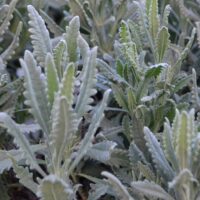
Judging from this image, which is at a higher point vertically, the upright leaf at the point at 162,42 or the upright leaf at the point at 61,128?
the upright leaf at the point at 162,42

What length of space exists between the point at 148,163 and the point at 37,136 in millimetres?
384

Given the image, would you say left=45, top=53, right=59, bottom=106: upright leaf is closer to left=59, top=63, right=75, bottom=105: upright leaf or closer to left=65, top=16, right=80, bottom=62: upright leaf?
left=59, top=63, right=75, bottom=105: upright leaf

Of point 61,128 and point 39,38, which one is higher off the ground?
point 39,38

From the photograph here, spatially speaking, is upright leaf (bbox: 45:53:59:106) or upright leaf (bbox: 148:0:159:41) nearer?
upright leaf (bbox: 45:53:59:106)

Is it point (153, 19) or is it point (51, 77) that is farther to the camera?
point (153, 19)

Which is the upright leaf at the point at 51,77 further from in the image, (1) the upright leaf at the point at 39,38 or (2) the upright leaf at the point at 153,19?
(2) the upright leaf at the point at 153,19

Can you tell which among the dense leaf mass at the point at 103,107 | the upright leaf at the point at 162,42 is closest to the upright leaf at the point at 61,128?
the dense leaf mass at the point at 103,107

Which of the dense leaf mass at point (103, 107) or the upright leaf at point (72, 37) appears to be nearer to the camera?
the dense leaf mass at point (103, 107)

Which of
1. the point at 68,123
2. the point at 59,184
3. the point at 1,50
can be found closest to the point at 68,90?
the point at 68,123

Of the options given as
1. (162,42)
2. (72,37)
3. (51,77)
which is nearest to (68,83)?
(51,77)

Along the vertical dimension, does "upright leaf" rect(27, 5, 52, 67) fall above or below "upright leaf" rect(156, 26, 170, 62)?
above

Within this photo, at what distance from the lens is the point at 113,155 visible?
3.81 feet

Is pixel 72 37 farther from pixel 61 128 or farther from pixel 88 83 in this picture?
pixel 61 128

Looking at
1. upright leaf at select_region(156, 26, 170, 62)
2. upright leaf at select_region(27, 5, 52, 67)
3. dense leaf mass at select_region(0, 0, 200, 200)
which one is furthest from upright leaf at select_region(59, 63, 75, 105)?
upright leaf at select_region(156, 26, 170, 62)
